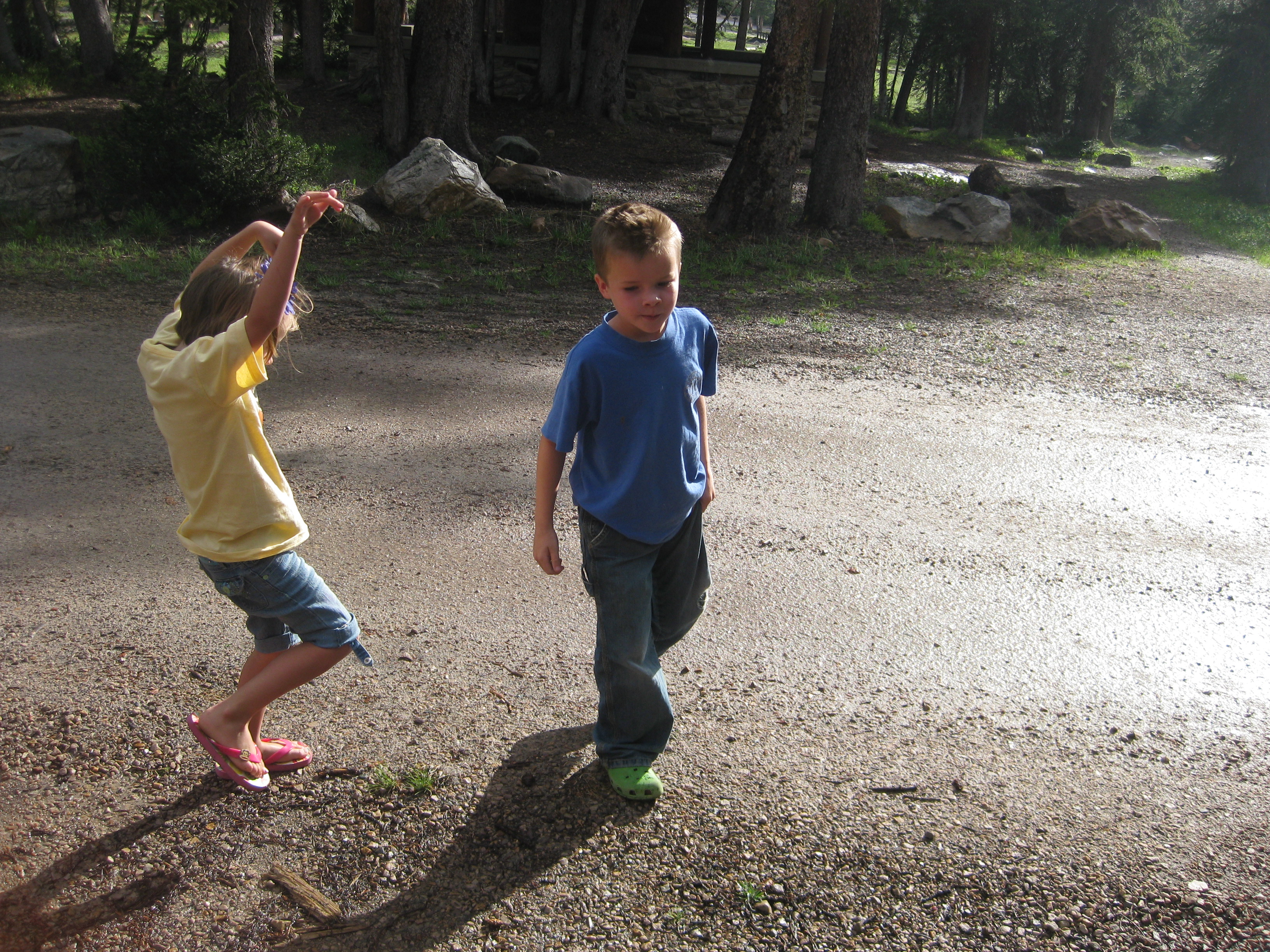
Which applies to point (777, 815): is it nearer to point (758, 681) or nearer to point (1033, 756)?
point (758, 681)

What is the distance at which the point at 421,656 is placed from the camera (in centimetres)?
348

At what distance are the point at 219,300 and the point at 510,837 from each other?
1.62 m

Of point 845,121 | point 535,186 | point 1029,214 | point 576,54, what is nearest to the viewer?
point 845,121

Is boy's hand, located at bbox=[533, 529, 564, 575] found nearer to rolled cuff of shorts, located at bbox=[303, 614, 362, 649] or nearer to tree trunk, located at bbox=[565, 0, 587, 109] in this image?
rolled cuff of shorts, located at bbox=[303, 614, 362, 649]

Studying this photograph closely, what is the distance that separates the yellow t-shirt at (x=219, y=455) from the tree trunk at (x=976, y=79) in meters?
30.5

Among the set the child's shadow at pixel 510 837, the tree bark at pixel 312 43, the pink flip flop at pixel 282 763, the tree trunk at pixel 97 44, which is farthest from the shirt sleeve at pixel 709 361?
the tree trunk at pixel 97 44

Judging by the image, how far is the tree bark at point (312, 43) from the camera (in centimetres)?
2028

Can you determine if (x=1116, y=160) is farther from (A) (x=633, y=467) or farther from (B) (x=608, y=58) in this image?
(A) (x=633, y=467)

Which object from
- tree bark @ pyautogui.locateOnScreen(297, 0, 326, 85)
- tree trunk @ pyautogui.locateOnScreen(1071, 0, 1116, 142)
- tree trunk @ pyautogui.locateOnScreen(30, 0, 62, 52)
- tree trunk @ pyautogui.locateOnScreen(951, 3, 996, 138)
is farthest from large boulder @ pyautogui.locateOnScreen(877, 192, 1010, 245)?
tree trunk @ pyautogui.locateOnScreen(30, 0, 62, 52)

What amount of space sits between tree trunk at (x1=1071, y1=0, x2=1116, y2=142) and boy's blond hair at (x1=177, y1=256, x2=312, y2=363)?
32.9m

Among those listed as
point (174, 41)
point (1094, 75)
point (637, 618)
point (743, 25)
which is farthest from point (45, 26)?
point (1094, 75)

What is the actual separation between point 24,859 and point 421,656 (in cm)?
132

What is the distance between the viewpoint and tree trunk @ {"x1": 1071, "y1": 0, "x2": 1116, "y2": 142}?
2927cm

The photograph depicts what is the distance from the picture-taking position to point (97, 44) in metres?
20.8
